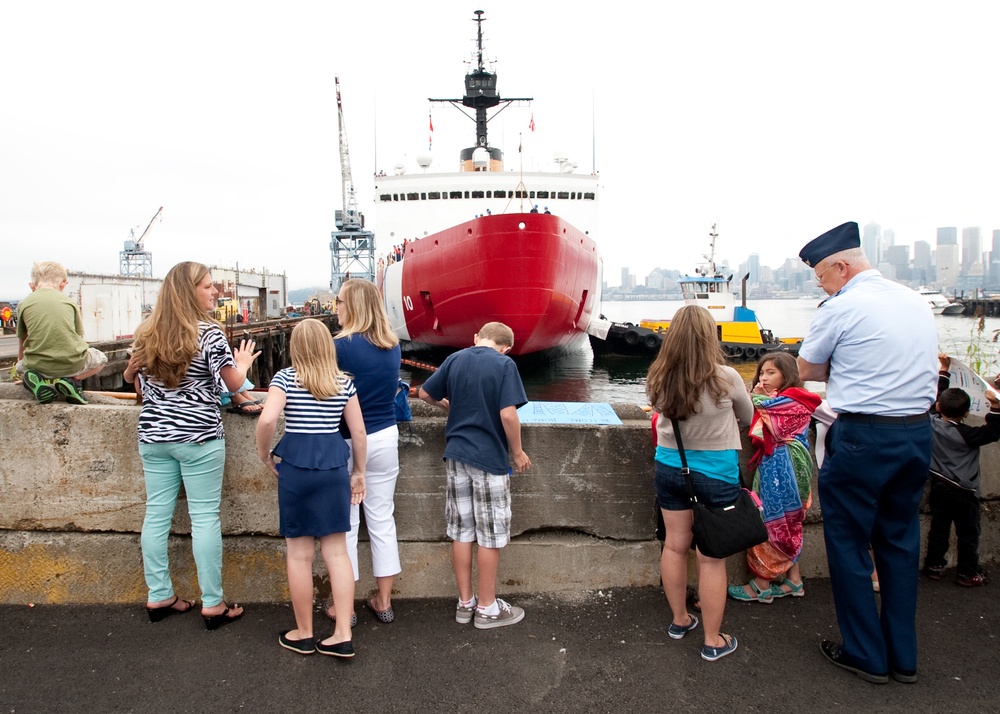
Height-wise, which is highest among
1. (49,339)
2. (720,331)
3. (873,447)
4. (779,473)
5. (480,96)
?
(480,96)

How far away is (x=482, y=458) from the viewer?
3182 millimetres

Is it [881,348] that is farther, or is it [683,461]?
[683,461]

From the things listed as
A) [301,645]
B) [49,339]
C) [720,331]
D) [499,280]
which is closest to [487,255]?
[499,280]

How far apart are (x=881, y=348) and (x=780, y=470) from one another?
978 mm

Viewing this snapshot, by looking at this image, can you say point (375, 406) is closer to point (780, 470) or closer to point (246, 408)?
point (246, 408)

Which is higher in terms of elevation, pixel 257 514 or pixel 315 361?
pixel 315 361

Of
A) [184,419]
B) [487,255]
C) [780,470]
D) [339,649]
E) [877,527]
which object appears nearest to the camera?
[877,527]

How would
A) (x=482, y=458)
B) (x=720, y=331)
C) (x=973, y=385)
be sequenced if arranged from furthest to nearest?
(x=720, y=331) → (x=973, y=385) → (x=482, y=458)

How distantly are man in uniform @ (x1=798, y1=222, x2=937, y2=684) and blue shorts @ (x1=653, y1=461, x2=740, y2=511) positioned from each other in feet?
1.34

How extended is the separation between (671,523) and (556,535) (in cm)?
83

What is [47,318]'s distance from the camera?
3.52m

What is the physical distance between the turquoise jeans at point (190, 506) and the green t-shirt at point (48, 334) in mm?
909

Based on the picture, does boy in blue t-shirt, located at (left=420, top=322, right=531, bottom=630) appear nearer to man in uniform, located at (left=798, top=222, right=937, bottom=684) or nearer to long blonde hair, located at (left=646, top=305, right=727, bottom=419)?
long blonde hair, located at (left=646, top=305, right=727, bottom=419)

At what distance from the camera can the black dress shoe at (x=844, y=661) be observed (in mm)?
2686
